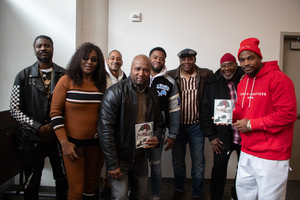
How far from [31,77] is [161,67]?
1.57 meters

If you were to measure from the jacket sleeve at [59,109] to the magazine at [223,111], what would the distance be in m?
1.69

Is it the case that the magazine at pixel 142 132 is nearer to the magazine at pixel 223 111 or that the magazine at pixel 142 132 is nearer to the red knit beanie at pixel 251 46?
the magazine at pixel 223 111

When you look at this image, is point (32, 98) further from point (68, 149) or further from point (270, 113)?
point (270, 113)

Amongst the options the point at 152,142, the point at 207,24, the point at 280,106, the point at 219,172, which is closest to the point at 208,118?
the point at 219,172

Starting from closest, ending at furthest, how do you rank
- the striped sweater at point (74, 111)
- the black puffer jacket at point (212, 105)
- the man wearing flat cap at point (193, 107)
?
the striped sweater at point (74, 111) < the black puffer jacket at point (212, 105) < the man wearing flat cap at point (193, 107)

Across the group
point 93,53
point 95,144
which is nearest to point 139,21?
point 93,53

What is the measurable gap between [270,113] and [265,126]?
0.14 meters

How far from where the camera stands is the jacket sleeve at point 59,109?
1.69 meters

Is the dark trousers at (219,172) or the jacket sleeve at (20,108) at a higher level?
the jacket sleeve at (20,108)

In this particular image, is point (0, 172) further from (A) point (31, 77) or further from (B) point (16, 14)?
(B) point (16, 14)

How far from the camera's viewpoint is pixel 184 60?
2.56 m

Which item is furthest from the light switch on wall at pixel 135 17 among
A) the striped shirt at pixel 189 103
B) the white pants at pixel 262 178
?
the white pants at pixel 262 178

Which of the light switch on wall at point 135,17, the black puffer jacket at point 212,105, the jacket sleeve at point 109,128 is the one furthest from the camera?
the light switch on wall at point 135,17

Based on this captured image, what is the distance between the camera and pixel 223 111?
219cm
